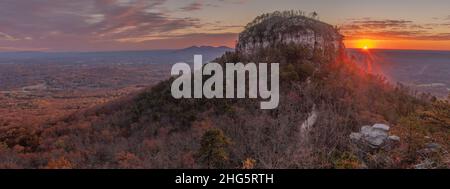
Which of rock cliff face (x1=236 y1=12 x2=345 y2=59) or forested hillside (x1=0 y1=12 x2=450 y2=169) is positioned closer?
forested hillside (x1=0 y1=12 x2=450 y2=169)

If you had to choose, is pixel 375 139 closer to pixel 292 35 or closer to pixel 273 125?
pixel 273 125

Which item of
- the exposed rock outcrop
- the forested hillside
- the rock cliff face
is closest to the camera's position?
the forested hillside

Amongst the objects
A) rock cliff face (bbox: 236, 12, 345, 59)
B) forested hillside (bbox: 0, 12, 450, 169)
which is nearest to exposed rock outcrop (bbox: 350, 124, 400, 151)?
forested hillside (bbox: 0, 12, 450, 169)

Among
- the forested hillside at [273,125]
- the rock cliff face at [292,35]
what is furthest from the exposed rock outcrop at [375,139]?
the rock cliff face at [292,35]

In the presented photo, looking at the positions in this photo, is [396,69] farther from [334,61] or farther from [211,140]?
[211,140]

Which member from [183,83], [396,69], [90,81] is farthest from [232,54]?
[90,81]

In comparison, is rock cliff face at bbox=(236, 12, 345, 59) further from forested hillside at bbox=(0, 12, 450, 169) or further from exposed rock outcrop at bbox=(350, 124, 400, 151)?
exposed rock outcrop at bbox=(350, 124, 400, 151)

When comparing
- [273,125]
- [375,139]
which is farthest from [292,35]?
[375,139]
